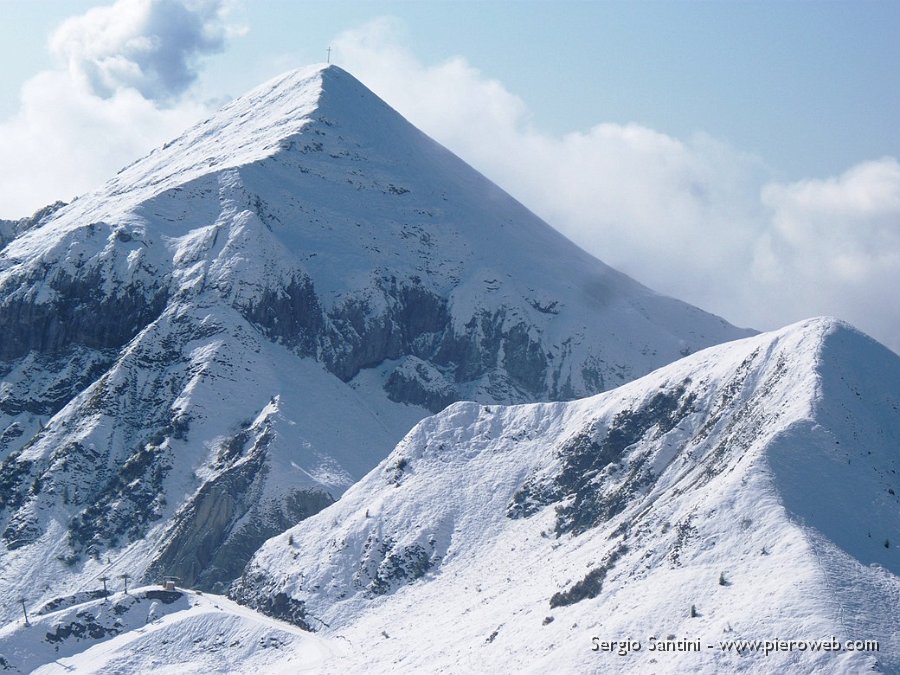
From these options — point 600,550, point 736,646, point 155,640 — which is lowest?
point 155,640

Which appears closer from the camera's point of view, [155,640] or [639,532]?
[639,532]

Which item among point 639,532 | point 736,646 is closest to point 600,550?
point 639,532

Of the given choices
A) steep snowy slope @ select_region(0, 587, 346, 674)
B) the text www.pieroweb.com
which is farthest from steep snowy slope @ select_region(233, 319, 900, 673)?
steep snowy slope @ select_region(0, 587, 346, 674)

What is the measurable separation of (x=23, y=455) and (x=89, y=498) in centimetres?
1170

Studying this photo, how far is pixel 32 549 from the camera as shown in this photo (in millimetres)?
179125

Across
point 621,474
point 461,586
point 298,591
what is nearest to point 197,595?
point 298,591

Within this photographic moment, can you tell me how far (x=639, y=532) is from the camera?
12250cm

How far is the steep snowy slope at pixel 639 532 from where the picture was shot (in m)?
106

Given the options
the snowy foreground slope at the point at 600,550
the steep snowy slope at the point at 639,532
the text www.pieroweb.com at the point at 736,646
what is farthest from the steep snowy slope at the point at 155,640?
the text www.pieroweb.com at the point at 736,646

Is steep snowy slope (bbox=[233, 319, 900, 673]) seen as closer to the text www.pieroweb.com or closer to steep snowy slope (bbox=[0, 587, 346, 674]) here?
the text www.pieroweb.com

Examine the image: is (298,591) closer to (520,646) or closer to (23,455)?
(520,646)

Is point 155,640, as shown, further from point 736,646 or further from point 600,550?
point 736,646

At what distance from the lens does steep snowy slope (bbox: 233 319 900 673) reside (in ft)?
348

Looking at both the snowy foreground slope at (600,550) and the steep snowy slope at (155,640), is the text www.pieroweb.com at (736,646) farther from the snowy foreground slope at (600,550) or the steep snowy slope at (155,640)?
the steep snowy slope at (155,640)
